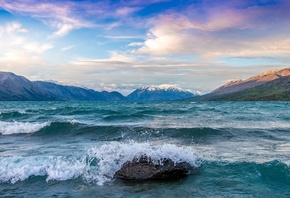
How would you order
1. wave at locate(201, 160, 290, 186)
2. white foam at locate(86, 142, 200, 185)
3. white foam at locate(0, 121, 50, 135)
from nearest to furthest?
1. wave at locate(201, 160, 290, 186)
2. white foam at locate(86, 142, 200, 185)
3. white foam at locate(0, 121, 50, 135)

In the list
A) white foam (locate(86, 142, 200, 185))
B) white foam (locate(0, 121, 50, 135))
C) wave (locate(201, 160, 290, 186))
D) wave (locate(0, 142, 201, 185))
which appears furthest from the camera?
white foam (locate(0, 121, 50, 135))

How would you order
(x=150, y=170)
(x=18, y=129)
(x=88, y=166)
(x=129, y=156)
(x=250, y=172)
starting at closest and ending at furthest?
(x=150, y=170), (x=250, y=172), (x=129, y=156), (x=88, y=166), (x=18, y=129)

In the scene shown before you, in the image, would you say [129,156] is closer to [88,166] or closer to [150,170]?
[150,170]

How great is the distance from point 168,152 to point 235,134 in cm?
1700

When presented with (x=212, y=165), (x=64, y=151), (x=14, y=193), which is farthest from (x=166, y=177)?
(x=64, y=151)

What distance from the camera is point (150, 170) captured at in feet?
47.4

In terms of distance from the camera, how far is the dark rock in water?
14.4m

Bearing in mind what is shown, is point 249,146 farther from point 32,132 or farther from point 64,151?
point 32,132

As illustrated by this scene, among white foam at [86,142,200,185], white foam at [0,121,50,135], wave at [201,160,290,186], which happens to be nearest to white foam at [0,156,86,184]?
white foam at [86,142,200,185]

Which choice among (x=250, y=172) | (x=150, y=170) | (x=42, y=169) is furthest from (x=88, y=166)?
(x=250, y=172)

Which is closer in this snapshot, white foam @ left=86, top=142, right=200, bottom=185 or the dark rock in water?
the dark rock in water

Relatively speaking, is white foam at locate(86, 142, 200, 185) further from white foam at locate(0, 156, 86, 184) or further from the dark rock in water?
white foam at locate(0, 156, 86, 184)

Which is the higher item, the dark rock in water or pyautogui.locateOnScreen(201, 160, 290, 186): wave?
the dark rock in water

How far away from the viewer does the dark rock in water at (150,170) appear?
14.4m
